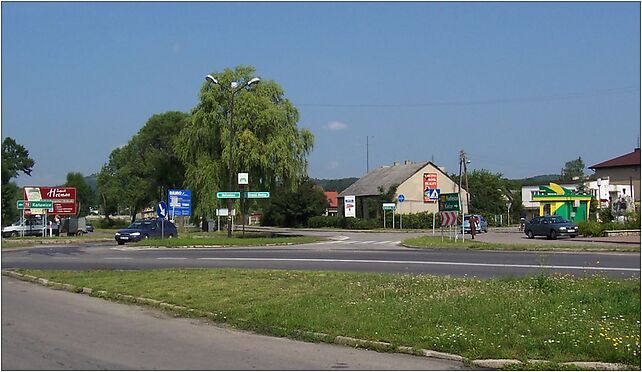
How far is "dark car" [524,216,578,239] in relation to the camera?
4512 centimetres

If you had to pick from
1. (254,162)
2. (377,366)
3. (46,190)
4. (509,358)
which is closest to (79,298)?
(377,366)

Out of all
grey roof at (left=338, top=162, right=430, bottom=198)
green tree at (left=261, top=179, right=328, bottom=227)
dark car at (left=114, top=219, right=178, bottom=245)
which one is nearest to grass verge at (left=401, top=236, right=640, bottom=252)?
dark car at (left=114, top=219, right=178, bottom=245)

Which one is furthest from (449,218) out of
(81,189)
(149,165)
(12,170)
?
(81,189)

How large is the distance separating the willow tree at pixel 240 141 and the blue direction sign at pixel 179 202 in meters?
9.24

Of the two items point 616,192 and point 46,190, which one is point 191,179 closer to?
point 46,190

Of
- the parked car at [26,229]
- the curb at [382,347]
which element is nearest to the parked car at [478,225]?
the parked car at [26,229]

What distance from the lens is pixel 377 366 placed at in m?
8.46

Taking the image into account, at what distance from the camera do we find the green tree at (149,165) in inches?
2982

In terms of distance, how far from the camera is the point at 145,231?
144ft

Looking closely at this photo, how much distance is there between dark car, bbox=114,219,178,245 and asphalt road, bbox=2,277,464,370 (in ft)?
98.6

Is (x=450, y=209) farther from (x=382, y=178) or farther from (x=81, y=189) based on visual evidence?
(x=81, y=189)

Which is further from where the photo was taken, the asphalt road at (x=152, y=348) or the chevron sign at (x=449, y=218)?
the chevron sign at (x=449, y=218)

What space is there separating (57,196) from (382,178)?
1759 inches

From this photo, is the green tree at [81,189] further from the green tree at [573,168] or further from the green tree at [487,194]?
the green tree at [573,168]
